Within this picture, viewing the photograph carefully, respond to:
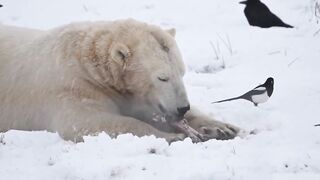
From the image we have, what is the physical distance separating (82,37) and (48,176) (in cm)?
187

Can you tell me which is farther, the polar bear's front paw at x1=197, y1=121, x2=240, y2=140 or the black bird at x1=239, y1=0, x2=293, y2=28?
the black bird at x1=239, y1=0, x2=293, y2=28

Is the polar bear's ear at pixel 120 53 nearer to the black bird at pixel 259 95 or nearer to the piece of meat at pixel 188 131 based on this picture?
the piece of meat at pixel 188 131

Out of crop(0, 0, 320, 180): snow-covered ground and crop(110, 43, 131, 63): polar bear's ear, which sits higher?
crop(110, 43, 131, 63): polar bear's ear

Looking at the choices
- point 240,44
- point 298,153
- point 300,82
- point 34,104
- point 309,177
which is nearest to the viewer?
point 309,177

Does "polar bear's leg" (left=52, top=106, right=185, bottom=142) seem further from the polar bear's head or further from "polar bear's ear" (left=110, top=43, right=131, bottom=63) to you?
"polar bear's ear" (left=110, top=43, right=131, bottom=63)

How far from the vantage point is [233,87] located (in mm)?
6727

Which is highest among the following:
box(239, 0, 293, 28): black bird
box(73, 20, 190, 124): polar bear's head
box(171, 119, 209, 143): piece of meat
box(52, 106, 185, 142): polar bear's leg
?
box(73, 20, 190, 124): polar bear's head

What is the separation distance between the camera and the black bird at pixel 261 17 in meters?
8.66

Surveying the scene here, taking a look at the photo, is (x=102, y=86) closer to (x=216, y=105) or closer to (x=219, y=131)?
(x=219, y=131)

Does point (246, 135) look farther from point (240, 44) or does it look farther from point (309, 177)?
point (240, 44)

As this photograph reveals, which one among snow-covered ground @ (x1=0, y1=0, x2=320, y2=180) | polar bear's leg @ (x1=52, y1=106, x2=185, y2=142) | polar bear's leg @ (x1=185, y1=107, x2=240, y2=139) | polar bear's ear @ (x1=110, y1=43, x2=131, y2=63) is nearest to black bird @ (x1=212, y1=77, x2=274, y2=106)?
snow-covered ground @ (x1=0, y1=0, x2=320, y2=180)

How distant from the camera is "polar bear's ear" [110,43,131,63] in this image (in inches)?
209

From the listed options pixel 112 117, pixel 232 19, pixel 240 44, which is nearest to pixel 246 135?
pixel 112 117

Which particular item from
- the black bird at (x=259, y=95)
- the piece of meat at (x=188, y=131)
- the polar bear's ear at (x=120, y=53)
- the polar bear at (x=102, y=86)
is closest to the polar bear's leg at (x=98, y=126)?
the polar bear at (x=102, y=86)
